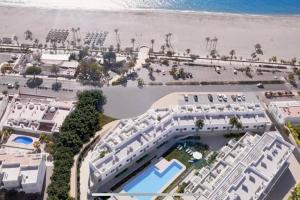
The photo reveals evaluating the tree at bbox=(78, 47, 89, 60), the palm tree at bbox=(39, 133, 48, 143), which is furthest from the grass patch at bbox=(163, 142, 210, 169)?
the tree at bbox=(78, 47, 89, 60)

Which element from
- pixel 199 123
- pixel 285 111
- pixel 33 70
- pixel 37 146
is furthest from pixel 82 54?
pixel 285 111

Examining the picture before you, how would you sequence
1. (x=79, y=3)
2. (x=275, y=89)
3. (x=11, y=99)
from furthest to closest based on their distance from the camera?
(x=79, y=3), (x=275, y=89), (x=11, y=99)

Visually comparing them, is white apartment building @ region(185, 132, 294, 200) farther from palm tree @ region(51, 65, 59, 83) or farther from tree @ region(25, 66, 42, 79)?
tree @ region(25, 66, 42, 79)

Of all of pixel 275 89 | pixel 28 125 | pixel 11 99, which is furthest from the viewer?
pixel 275 89

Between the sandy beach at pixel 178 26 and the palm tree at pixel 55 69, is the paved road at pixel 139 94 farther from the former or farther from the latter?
the sandy beach at pixel 178 26

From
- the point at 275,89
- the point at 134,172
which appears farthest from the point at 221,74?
the point at 134,172

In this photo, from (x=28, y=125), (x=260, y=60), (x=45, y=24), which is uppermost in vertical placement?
(x=45, y=24)

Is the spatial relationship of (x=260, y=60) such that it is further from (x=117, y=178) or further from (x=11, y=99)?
(x=11, y=99)
